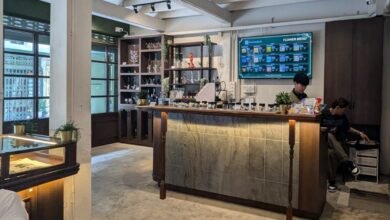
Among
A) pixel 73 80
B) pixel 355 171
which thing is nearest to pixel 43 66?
pixel 73 80

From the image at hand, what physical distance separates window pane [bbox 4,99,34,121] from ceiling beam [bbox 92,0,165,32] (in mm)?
2166

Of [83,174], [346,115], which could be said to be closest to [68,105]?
[83,174]

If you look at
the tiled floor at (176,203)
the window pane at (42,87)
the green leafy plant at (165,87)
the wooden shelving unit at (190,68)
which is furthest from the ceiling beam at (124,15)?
the tiled floor at (176,203)

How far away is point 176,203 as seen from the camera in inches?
161

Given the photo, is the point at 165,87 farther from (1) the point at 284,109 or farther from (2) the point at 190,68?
(1) the point at 284,109

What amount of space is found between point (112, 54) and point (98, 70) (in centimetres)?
63

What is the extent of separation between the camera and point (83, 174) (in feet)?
10.7

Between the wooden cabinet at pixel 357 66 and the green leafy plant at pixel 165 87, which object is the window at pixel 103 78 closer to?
the green leafy plant at pixel 165 87

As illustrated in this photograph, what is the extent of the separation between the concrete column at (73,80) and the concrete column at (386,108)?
494 cm

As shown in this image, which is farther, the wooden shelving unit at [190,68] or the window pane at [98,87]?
the window pane at [98,87]

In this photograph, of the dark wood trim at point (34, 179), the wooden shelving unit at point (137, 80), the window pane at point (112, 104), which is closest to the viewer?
the dark wood trim at point (34, 179)

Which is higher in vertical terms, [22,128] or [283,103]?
[283,103]

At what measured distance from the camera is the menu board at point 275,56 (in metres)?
5.93

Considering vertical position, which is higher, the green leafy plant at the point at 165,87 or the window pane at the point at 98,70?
the window pane at the point at 98,70
